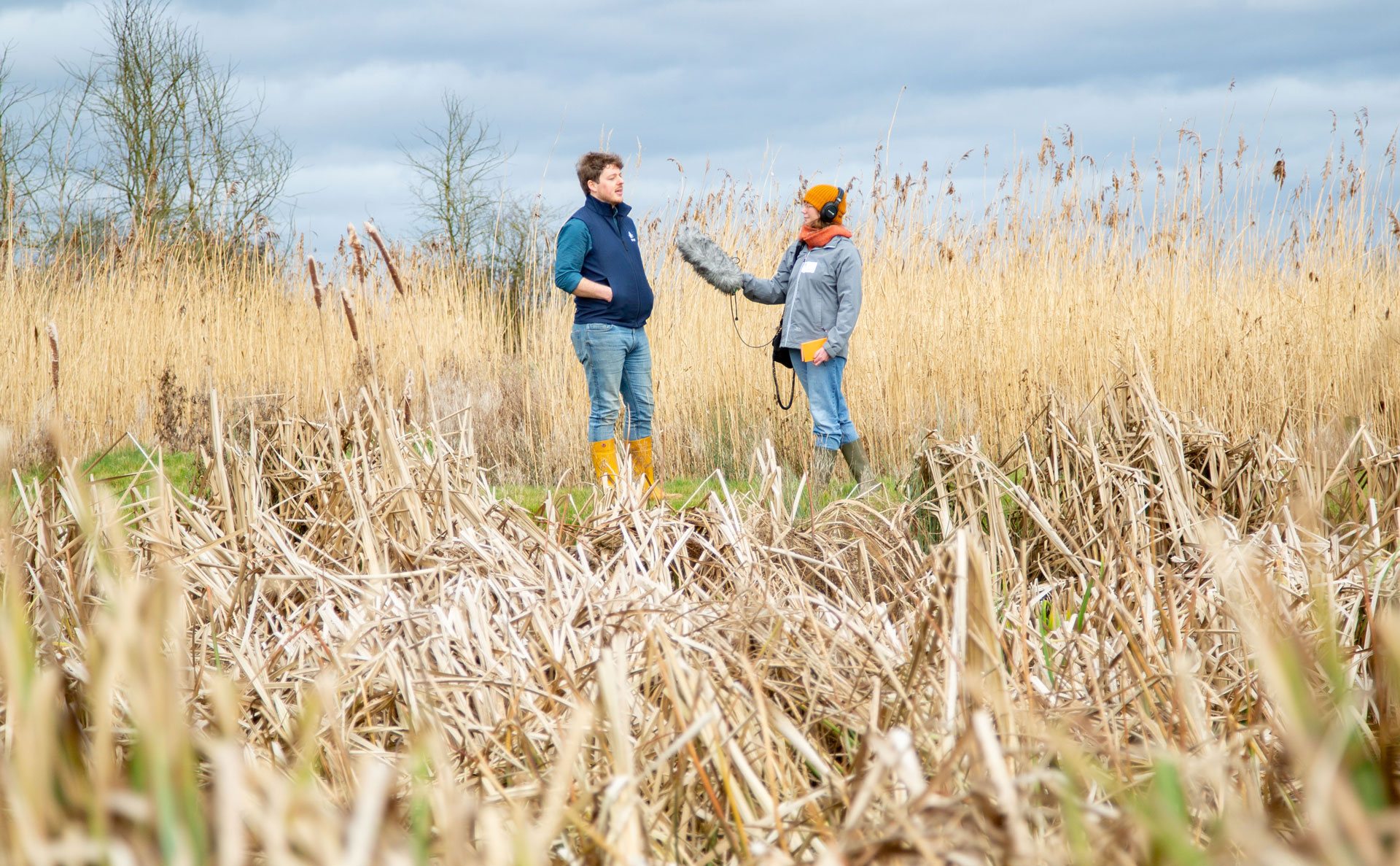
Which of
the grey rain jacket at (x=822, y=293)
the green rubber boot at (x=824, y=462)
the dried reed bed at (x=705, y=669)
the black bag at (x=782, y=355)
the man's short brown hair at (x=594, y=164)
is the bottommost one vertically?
the green rubber boot at (x=824, y=462)

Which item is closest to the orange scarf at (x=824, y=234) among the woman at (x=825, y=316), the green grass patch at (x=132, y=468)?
the woman at (x=825, y=316)

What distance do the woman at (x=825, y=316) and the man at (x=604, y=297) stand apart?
2.67ft

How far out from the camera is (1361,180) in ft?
20.3

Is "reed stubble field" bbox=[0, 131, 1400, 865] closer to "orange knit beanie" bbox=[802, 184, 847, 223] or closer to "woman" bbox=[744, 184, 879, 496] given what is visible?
"woman" bbox=[744, 184, 879, 496]

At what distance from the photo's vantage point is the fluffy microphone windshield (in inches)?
217

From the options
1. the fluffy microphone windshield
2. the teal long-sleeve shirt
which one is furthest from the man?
the fluffy microphone windshield

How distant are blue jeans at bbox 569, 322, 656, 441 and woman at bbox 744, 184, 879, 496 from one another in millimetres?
793

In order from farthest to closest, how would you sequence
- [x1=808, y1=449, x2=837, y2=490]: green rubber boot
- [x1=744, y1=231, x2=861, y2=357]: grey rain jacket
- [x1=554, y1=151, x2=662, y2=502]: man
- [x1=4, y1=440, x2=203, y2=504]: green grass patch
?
[x1=744, y1=231, x2=861, y2=357]: grey rain jacket < [x1=554, y1=151, x2=662, y2=502]: man < [x1=808, y1=449, x2=837, y2=490]: green rubber boot < [x1=4, y1=440, x2=203, y2=504]: green grass patch

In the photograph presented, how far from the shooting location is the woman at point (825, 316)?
5039mm

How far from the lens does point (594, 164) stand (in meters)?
5.14

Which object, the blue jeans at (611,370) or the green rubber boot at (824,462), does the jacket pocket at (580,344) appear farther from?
the green rubber boot at (824,462)

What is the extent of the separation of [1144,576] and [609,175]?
3792 mm

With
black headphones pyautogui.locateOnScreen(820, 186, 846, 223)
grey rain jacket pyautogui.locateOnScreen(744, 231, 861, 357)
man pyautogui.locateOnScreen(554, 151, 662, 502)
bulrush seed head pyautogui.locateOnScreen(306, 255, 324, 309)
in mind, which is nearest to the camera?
bulrush seed head pyautogui.locateOnScreen(306, 255, 324, 309)

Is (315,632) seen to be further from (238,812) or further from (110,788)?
(238,812)
